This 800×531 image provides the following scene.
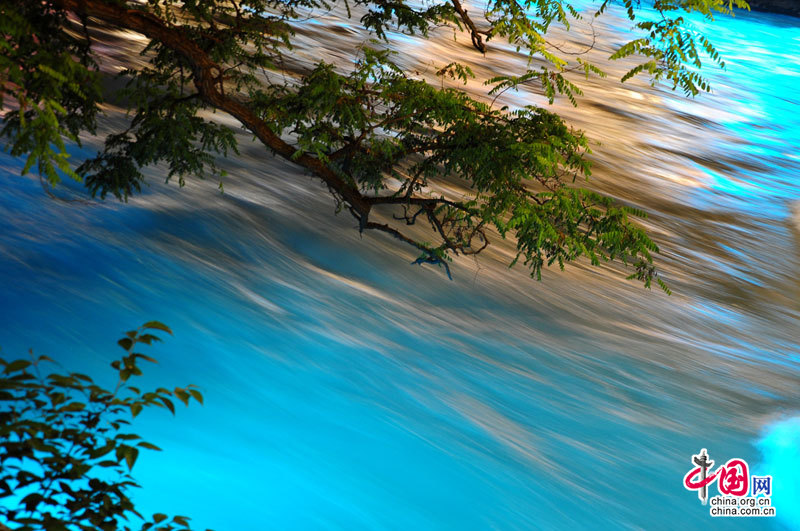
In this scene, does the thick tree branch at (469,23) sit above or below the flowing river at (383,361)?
above

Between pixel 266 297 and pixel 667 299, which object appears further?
pixel 667 299

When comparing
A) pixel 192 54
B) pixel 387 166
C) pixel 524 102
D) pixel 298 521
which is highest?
pixel 524 102

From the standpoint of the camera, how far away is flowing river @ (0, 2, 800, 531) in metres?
4.13

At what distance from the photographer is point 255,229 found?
6578 millimetres

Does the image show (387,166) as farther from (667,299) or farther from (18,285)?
(667,299)

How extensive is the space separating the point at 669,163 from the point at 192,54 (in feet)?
33.7

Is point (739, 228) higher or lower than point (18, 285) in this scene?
higher

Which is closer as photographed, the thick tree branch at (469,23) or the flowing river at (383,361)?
the flowing river at (383,361)

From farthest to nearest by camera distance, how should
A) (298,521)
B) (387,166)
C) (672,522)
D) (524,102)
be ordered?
(524,102) → (387,166) → (672,522) → (298,521)

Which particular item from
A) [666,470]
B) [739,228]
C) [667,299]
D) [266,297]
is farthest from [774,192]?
[266,297]

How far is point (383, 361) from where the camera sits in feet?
17.1

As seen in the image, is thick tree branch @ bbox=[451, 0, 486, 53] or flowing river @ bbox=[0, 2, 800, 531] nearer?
flowing river @ bbox=[0, 2, 800, 531]

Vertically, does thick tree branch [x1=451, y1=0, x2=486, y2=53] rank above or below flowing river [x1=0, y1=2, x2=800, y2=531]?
above

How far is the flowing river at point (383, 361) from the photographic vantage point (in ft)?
13.5
